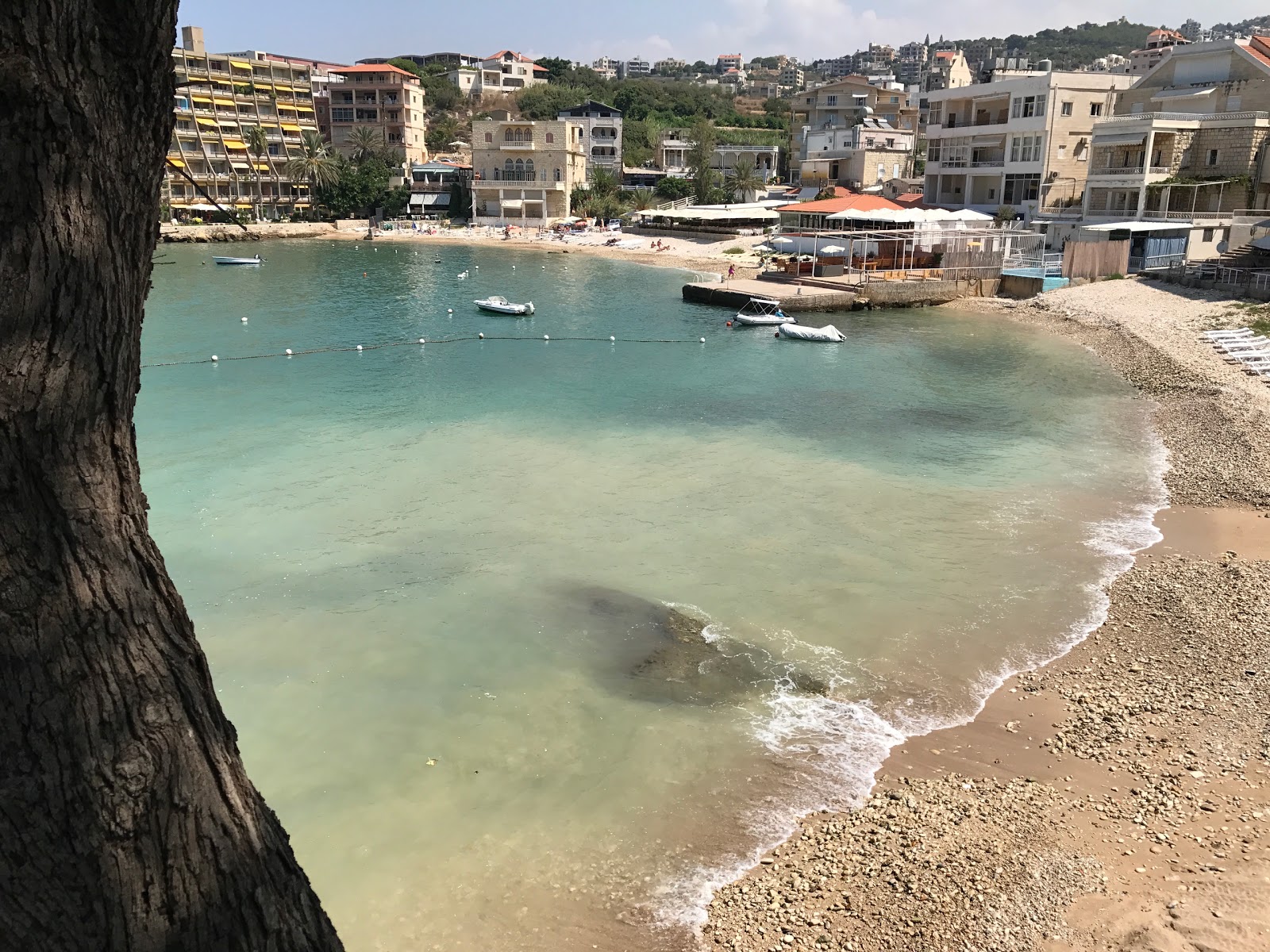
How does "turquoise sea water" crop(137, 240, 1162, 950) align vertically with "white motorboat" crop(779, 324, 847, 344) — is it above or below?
below

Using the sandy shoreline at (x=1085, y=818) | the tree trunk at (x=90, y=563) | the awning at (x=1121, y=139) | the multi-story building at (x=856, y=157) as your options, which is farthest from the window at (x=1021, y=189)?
the tree trunk at (x=90, y=563)

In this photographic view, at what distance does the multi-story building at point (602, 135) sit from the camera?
9594 cm

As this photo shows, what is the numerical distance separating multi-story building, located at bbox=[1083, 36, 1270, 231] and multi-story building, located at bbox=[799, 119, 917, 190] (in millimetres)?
24555

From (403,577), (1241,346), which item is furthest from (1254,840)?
(1241,346)

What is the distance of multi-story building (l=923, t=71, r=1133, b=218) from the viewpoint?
52000 mm

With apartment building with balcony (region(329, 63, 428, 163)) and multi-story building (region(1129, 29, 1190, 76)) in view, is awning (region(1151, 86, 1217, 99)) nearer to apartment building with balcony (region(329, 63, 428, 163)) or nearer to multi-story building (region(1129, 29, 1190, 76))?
multi-story building (region(1129, 29, 1190, 76))

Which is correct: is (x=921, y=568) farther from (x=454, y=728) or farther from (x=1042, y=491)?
(x=454, y=728)

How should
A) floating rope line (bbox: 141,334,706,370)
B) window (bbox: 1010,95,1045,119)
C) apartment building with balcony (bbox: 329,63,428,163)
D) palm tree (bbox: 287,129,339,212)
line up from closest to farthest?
floating rope line (bbox: 141,334,706,370), window (bbox: 1010,95,1045,119), palm tree (bbox: 287,129,339,212), apartment building with balcony (bbox: 329,63,428,163)

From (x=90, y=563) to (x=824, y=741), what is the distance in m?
8.57

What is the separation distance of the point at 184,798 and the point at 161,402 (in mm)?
25338

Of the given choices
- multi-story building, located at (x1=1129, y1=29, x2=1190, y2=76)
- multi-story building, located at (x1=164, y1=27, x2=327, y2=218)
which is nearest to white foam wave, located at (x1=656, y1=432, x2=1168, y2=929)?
multi-story building, located at (x1=1129, y1=29, x2=1190, y2=76)

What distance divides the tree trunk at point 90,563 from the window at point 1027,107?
57.8m

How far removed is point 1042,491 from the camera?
59.6 feet

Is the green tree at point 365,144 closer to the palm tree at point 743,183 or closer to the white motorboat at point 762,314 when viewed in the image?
the palm tree at point 743,183
